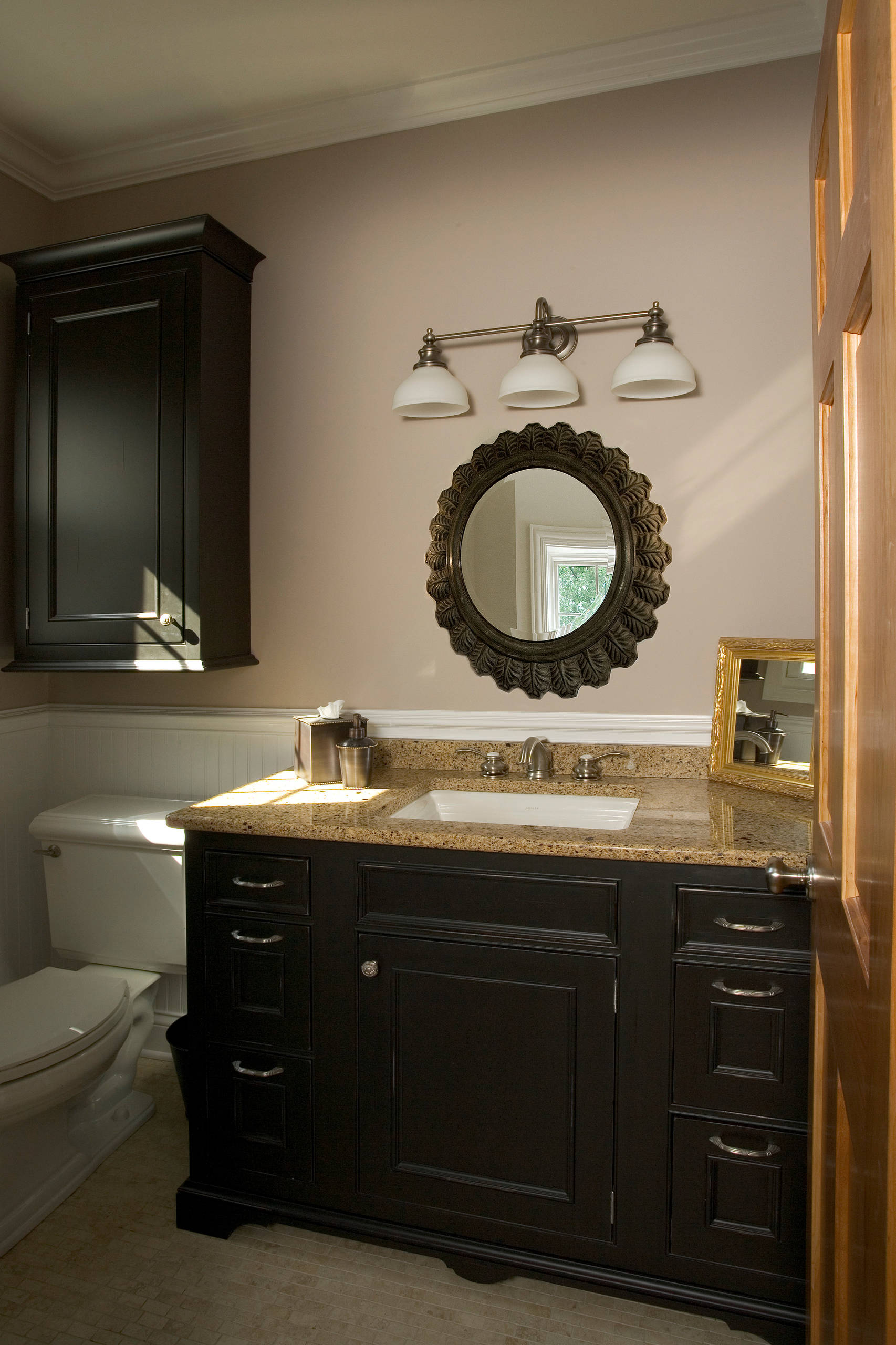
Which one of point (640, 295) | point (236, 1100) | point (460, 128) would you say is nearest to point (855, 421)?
point (640, 295)

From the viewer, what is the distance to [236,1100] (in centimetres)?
194

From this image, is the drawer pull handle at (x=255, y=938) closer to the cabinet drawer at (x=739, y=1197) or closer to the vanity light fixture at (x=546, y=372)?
the cabinet drawer at (x=739, y=1197)

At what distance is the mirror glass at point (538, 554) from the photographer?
232 centimetres

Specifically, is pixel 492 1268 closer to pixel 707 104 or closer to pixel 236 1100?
pixel 236 1100

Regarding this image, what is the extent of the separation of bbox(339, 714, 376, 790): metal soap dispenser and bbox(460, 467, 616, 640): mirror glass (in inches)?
19.9

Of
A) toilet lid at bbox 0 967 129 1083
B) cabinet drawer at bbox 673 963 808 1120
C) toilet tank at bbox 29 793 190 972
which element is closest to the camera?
cabinet drawer at bbox 673 963 808 1120

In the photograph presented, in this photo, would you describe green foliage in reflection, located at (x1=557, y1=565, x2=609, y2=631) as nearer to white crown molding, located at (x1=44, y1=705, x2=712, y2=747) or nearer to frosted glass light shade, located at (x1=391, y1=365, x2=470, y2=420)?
white crown molding, located at (x1=44, y1=705, x2=712, y2=747)

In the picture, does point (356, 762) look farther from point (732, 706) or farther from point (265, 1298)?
point (265, 1298)

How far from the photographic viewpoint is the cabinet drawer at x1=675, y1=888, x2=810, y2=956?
1.60 m

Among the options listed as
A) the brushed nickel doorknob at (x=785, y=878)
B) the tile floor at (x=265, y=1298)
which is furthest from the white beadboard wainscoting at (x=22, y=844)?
the brushed nickel doorknob at (x=785, y=878)

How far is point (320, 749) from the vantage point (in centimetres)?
228

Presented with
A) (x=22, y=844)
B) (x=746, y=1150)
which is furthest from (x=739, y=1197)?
(x=22, y=844)

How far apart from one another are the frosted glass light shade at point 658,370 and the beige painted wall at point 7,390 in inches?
72.2

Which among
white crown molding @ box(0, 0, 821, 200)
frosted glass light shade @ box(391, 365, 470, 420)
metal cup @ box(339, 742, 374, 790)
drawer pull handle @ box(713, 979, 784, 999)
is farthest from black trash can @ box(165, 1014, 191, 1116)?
white crown molding @ box(0, 0, 821, 200)
